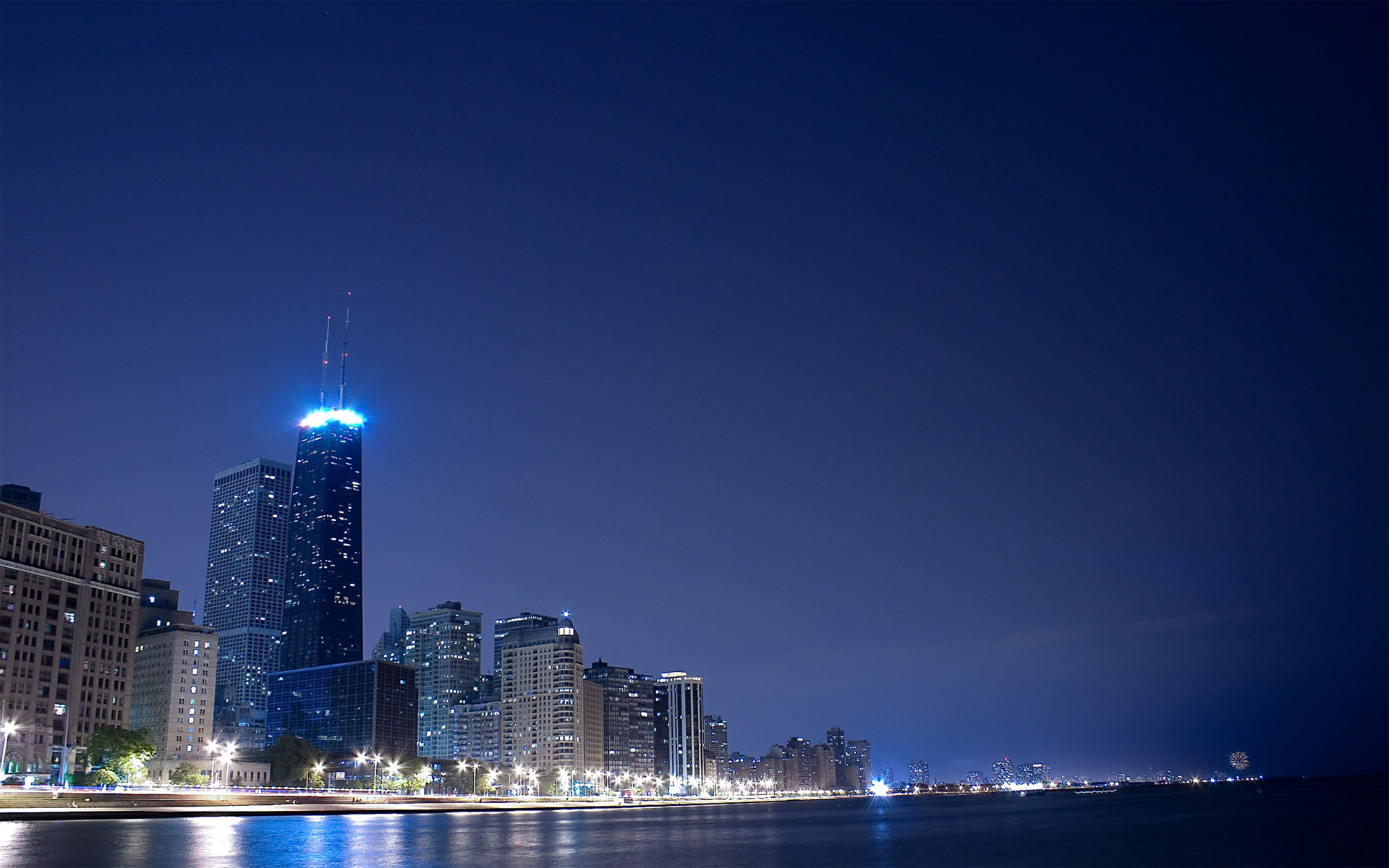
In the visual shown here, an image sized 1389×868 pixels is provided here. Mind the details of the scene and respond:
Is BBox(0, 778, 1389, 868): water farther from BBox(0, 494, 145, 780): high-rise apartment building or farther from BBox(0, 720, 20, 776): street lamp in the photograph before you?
BBox(0, 494, 145, 780): high-rise apartment building

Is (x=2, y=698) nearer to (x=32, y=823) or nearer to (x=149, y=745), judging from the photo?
(x=149, y=745)

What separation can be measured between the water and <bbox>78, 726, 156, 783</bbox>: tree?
107 ft

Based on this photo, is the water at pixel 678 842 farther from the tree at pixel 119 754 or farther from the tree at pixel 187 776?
the tree at pixel 187 776

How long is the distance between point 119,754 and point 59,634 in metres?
29.7

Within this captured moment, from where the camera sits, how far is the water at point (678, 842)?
73.8 m

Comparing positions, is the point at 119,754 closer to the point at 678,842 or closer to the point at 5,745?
the point at 5,745

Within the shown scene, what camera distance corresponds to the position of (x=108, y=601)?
18275cm

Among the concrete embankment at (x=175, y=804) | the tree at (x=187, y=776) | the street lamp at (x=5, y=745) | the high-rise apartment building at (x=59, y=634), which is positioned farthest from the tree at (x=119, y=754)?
the tree at (x=187, y=776)

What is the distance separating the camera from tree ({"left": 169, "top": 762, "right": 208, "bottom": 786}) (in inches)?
7549

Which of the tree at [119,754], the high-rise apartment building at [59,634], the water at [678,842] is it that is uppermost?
the high-rise apartment building at [59,634]

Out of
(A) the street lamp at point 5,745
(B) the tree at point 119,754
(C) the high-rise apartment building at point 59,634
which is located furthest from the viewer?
(C) the high-rise apartment building at point 59,634

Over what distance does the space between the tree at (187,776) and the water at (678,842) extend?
5451cm

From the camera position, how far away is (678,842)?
104 metres

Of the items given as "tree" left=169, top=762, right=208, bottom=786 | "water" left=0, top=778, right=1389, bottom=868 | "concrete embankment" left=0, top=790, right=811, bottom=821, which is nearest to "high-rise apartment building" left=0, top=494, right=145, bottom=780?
"tree" left=169, top=762, right=208, bottom=786
